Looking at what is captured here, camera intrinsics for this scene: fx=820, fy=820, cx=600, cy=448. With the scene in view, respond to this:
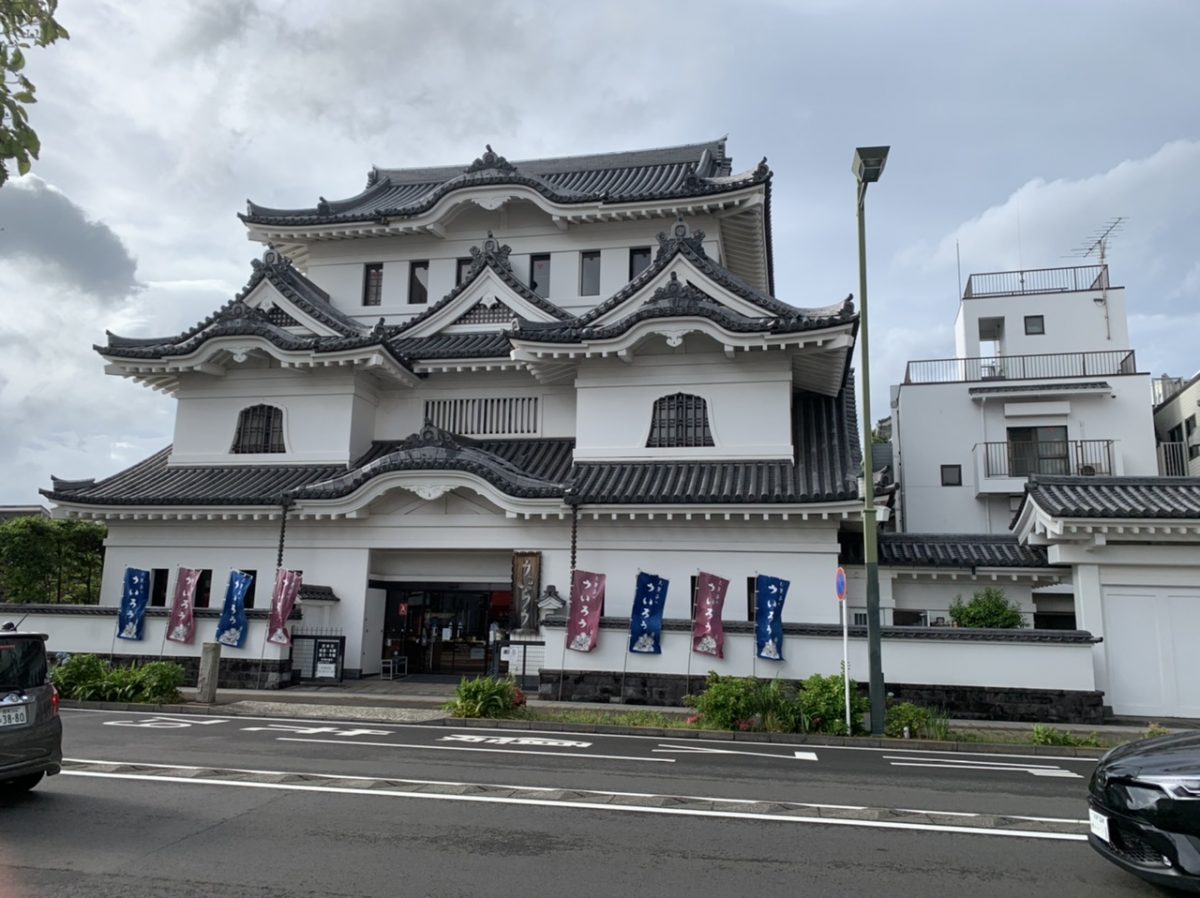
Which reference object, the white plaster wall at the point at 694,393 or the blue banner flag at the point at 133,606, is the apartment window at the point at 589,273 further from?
the blue banner flag at the point at 133,606

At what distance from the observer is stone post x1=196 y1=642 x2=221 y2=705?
52.8 ft

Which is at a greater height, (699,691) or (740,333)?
(740,333)

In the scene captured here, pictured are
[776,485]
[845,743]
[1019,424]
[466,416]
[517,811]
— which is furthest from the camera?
[1019,424]

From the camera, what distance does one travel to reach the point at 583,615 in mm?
17328

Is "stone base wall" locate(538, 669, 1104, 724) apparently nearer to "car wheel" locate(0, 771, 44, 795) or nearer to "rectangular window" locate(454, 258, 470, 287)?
"car wheel" locate(0, 771, 44, 795)

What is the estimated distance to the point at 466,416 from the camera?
22797mm

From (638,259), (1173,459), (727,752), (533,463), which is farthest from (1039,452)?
(727,752)

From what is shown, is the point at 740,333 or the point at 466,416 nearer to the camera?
the point at 740,333

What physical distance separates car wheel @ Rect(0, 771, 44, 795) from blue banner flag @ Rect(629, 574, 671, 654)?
10957 millimetres

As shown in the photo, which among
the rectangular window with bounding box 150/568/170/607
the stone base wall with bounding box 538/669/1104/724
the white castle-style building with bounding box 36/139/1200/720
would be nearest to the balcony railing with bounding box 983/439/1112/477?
the white castle-style building with bounding box 36/139/1200/720

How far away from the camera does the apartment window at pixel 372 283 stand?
2588 centimetres

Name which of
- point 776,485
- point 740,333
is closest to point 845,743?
point 776,485

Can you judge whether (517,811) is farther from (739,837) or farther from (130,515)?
(130,515)

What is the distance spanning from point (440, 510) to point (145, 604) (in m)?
7.35
